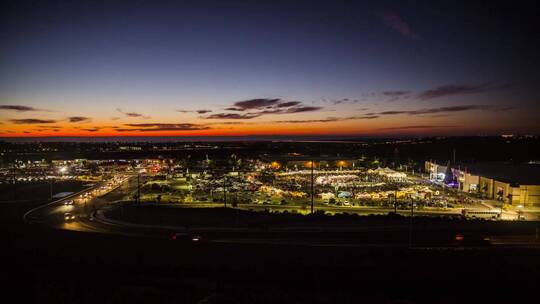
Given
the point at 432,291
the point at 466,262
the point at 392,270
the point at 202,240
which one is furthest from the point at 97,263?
the point at 466,262

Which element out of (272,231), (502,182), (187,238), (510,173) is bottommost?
(272,231)

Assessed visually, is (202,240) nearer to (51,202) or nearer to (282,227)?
(282,227)

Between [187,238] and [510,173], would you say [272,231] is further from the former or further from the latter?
[510,173]

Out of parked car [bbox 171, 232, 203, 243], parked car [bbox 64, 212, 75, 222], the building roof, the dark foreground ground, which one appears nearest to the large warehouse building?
the building roof

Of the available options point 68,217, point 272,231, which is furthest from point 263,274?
point 68,217

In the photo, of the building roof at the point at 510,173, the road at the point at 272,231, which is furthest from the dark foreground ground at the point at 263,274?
the building roof at the point at 510,173

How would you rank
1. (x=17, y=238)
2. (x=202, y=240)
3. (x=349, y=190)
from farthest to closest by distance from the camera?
(x=349, y=190)
(x=17, y=238)
(x=202, y=240)

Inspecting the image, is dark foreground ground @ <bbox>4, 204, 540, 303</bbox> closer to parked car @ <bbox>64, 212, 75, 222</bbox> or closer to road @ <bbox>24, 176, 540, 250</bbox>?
road @ <bbox>24, 176, 540, 250</bbox>

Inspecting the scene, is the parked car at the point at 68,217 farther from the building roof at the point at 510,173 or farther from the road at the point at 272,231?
the building roof at the point at 510,173

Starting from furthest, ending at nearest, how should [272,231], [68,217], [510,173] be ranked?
1. [510,173]
2. [68,217]
3. [272,231]
